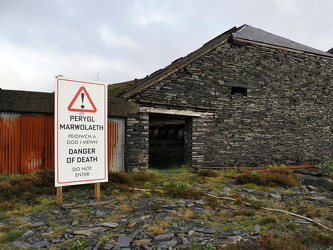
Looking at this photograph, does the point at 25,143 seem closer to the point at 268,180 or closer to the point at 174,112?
the point at 174,112

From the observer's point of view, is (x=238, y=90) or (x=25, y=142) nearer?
(x=25, y=142)

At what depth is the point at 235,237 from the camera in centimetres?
377

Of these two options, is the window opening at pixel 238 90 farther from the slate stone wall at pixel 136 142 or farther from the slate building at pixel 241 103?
the slate stone wall at pixel 136 142

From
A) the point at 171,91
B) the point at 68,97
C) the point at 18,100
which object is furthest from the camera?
the point at 171,91

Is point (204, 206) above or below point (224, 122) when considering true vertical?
below

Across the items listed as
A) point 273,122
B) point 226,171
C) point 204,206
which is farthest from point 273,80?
point 204,206

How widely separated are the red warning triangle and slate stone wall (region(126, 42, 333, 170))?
3593 millimetres

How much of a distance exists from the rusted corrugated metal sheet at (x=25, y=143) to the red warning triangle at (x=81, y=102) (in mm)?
2945

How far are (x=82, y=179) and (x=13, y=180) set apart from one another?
260cm

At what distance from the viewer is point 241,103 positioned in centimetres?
1142

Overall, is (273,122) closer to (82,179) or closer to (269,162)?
(269,162)

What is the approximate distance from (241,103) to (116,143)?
632cm

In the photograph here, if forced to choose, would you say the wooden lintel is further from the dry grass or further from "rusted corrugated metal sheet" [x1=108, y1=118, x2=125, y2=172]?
the dry grass

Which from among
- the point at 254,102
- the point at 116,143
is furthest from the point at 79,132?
the point at 254,102
